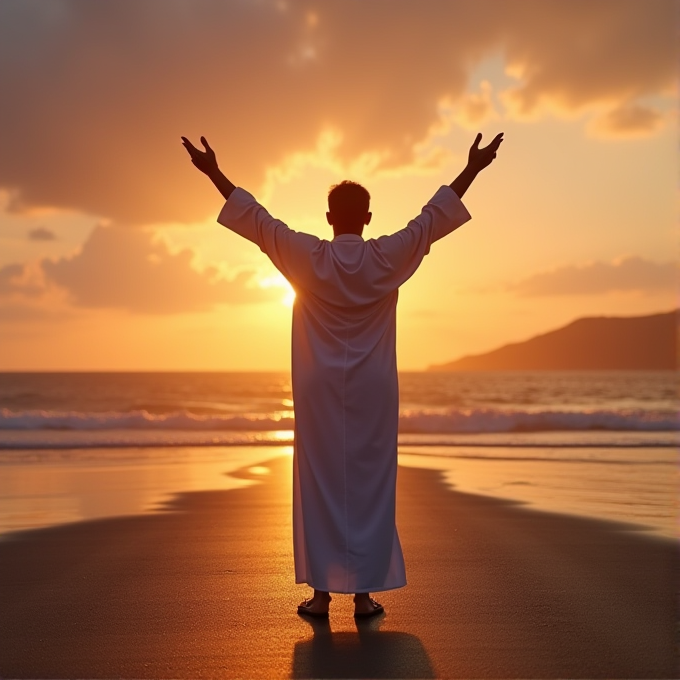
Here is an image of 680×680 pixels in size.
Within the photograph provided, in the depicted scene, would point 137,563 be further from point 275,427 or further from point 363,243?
point 275,427

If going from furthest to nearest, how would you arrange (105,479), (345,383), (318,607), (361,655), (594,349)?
(594,349) < (105,479) < (345,383) < (318,607) < (361,655)

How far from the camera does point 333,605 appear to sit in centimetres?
424

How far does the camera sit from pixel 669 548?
569 cm

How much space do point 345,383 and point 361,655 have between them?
1342 mm

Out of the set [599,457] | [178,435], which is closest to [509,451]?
[599,457]

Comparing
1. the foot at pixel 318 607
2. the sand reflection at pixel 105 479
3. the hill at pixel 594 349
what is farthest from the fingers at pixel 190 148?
the hill at pixel 594 349

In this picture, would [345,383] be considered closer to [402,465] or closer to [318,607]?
[318,607]

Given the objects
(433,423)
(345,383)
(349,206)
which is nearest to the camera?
(345,383)

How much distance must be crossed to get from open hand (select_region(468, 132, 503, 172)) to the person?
24 centimetres

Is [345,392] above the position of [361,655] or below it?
above

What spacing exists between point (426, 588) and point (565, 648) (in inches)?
45.9

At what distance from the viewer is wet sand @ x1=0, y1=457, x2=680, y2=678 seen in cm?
325

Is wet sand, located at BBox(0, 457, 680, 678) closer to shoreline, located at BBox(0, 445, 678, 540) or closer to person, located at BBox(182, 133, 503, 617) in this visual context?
person, located at BBox(182, 133, 503, 617)

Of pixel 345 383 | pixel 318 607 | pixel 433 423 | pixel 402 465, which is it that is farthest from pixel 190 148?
pixel 433 423
